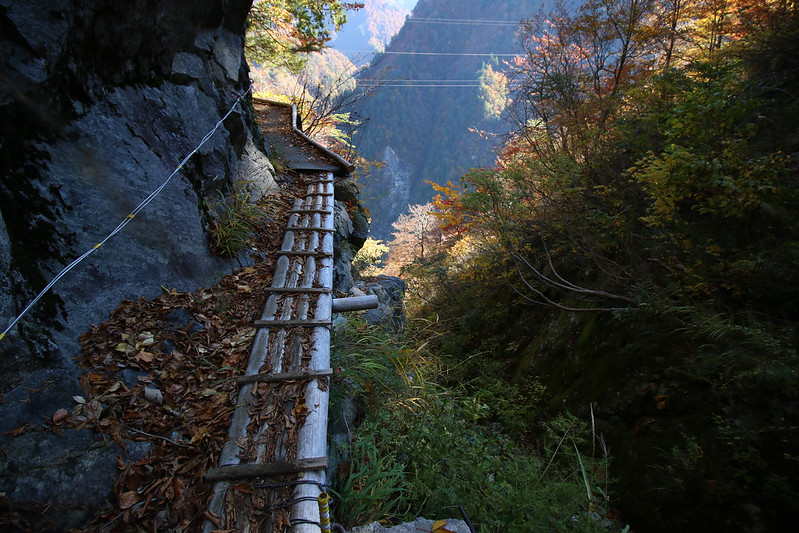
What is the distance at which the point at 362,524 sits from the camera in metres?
1.92

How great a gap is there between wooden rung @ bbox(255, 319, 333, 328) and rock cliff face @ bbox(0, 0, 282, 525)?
90 cm

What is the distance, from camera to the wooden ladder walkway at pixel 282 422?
5.25 feet

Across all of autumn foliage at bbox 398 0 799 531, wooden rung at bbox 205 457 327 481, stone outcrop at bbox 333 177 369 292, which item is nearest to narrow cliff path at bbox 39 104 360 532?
wooden rung at bbox 205 457 327 481

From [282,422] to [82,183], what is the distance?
7.75ft

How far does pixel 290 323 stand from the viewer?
2.89 m

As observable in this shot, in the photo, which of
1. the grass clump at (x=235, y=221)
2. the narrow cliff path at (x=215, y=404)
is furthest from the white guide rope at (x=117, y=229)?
the grass clump at (x=235, y=221)

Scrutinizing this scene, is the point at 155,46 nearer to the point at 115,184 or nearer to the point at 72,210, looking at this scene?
the point at 115,184

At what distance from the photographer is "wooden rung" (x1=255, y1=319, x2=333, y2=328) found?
2867 millimetres

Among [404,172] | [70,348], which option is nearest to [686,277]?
[70,348]

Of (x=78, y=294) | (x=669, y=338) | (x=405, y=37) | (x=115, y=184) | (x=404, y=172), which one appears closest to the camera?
(x=78, y=294)

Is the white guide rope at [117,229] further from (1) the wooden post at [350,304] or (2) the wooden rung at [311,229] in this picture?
(1) the wooden post at [350,304]

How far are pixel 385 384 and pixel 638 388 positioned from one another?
230 cm

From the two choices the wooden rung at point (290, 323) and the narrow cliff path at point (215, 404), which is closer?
the narrow cliff path at point (215, 404)

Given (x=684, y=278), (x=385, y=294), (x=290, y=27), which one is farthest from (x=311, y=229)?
(x=290, y=27)
